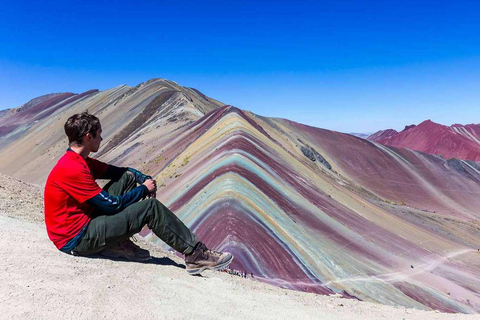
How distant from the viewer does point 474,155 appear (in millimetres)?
53750

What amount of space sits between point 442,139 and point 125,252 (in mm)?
65763

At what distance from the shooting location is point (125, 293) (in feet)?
10.9

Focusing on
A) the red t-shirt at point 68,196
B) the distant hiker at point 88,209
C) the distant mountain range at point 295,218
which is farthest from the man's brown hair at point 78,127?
the distant mountain range at point 295,218

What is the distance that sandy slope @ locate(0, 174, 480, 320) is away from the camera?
293cm

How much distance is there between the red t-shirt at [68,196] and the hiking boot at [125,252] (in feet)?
1.65

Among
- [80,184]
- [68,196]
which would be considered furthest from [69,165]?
[68,196]

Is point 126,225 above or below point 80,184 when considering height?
below

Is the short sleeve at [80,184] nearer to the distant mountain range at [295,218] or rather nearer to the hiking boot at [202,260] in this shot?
the hiking boot at [202,260]

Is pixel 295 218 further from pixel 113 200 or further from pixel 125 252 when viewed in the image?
pixel 113 200

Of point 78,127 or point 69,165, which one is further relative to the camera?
point 78,127

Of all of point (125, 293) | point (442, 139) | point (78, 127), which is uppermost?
point (442, 139)

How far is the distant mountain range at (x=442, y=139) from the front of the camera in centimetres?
5588

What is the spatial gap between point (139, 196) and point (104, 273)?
0.87m

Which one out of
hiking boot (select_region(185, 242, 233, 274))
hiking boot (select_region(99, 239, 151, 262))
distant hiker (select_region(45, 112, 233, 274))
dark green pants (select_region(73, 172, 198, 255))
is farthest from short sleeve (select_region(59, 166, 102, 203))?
hiking boot (select_region(185, 242, 233, 274))
